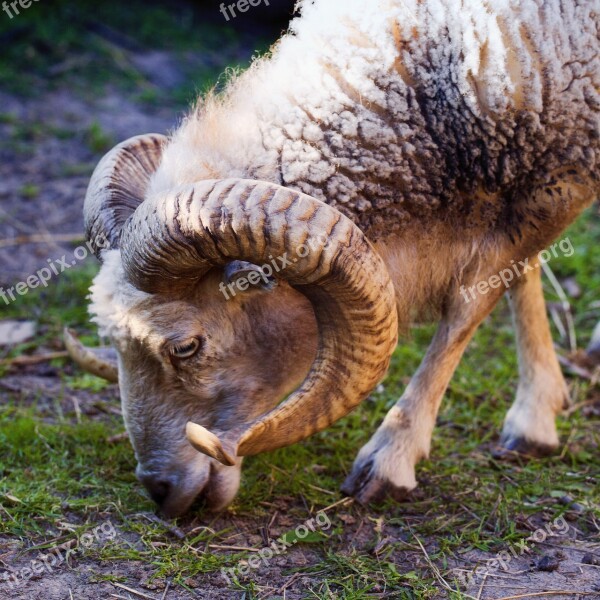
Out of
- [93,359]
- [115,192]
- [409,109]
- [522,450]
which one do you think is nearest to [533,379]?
[522,450]

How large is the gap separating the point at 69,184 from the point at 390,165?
5.46 meters

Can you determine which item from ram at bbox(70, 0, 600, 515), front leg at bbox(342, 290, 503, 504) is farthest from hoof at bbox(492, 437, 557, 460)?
ram at bbox(70, 0, 600, 515)

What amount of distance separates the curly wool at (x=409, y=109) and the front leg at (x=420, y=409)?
2.46ft

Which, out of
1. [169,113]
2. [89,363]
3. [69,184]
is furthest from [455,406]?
[169,113]

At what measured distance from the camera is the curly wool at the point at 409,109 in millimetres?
3975

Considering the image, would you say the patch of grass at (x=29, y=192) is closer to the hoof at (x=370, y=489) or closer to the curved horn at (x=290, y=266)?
the curved horn at (x=290, y=266)

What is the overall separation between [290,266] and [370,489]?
4.99 feet

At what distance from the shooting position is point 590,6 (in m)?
4.17

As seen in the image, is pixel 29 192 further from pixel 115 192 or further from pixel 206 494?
pixel 206 494

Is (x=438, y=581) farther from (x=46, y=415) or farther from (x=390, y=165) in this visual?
(x=46, y=415)

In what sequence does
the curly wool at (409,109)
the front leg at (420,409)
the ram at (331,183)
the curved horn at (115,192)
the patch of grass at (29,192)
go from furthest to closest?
the patch of grass at (29,192), the front leg at (420,409), the curved horn at (115,192), the curly wool at (409,109), the ram at (331,183)

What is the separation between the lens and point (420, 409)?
4730 mm

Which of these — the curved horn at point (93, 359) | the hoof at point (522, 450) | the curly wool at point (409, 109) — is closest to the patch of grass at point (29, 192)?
the curved horn at point (93, 359)

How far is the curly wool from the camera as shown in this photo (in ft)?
13.0
